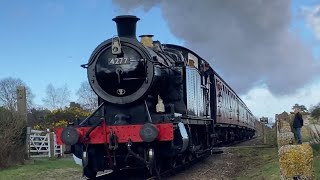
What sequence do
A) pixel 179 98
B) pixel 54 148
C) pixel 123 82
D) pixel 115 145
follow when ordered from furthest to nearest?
pixel 54 148 < pixel 179 98 < pixel 123 82 < pixel 115 145

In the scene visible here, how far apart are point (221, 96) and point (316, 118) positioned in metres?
3.66

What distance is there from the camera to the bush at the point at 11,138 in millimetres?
17312

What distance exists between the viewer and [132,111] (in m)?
11.2

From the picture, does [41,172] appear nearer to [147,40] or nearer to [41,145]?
[147,40]

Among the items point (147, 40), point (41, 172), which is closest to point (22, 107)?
point (41, 172)

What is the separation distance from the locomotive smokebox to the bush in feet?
26.9

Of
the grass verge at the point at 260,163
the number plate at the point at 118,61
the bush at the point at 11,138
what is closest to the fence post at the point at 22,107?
the bush at the point at 11,138

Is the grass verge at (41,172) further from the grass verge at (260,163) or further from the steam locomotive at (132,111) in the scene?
the grass verge at (260,163)

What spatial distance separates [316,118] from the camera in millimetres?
18000

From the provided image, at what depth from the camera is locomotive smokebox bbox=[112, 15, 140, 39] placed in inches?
443

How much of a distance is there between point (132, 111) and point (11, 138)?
8.39 meters

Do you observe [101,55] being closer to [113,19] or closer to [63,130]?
[113,19]

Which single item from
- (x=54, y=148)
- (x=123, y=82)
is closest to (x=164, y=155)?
(x=123, y=82)

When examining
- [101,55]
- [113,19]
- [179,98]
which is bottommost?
[179,98]
